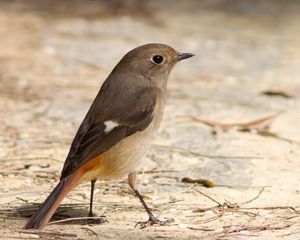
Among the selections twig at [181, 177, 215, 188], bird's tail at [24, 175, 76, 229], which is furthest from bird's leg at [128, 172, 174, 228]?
twig at [181, 177, 215, 188]

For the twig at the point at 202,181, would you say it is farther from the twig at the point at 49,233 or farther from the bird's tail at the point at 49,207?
the twig at the point at 49,233

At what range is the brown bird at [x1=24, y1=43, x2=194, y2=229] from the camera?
5355 millimetres

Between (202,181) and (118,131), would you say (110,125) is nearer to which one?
(118,131)

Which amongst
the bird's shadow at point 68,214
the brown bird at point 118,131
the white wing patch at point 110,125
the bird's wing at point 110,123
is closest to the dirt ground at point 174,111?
the bird's shadow at point 68,214

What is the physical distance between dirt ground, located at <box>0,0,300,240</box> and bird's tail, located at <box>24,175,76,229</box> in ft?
0.19

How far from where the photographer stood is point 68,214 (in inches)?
223

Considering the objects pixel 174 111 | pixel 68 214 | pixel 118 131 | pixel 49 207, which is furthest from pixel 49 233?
pixel 174 111

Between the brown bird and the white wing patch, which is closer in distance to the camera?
the brown bird

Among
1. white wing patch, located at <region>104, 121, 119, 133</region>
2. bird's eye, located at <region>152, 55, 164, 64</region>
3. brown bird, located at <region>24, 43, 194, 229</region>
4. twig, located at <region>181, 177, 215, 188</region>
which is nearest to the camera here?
brown bird, located at <region>24, 43, 194, 229</region>

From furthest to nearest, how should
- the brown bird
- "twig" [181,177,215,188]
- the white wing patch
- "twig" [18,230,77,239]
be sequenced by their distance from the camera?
"twig" [181,177,215,188], the white wing patch, the brown bird, "twig" [18,230,77,239]

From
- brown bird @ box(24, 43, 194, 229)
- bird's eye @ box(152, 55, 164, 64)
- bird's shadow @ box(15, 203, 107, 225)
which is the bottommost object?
bird's shadow @ box(15, 203, 107, 225)

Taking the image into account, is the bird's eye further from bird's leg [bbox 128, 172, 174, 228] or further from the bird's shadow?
the bird's shadow

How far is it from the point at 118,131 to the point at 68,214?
0.61 m

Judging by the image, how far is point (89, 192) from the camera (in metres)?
6.19
